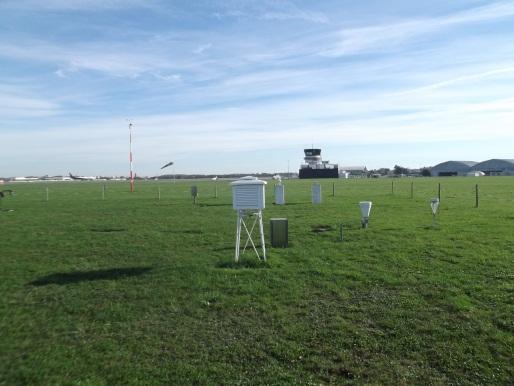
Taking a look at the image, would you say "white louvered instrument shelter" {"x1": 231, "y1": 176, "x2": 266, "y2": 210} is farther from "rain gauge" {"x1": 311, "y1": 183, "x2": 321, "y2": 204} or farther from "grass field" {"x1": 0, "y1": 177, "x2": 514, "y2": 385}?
"rain gauge" {"x1": 311, "y1": 183, "x2": 321, "y2": 204}

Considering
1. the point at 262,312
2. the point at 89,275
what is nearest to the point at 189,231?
the point at 89,275

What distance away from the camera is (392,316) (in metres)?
7.21

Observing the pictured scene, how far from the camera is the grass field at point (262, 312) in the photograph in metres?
5.70

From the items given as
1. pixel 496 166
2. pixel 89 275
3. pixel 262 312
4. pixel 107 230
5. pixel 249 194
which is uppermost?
pixel 496 166

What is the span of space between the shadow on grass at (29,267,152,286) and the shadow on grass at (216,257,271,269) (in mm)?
1727

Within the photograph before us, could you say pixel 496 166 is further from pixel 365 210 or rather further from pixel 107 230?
pixel 107 230

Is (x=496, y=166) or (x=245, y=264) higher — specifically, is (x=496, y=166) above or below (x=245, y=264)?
above

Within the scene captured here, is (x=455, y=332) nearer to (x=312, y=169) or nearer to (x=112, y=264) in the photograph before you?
(x=112, y=264)

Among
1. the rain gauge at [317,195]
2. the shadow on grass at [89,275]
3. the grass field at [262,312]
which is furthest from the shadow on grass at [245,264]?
the rain gauge at [317,195]

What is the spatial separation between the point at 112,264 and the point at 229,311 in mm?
4672

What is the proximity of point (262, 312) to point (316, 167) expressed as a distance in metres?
129

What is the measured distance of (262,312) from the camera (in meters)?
7.52

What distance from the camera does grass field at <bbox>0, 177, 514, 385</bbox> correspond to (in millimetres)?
5703

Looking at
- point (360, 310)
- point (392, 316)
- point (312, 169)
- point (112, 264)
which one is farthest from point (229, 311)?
point (312, 169)
